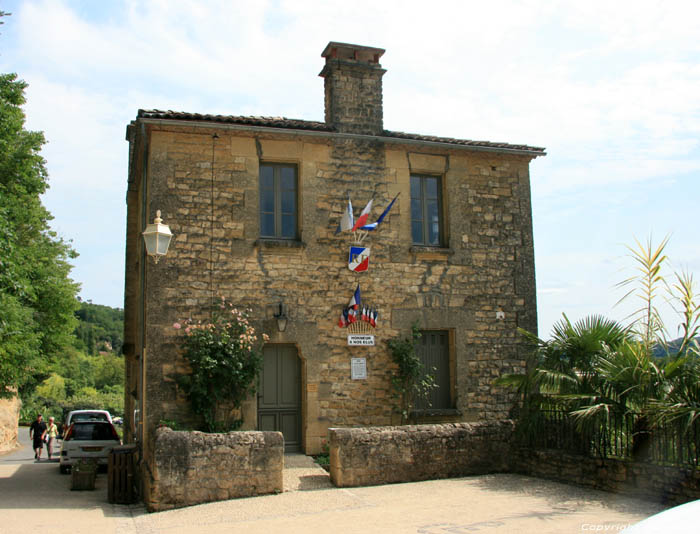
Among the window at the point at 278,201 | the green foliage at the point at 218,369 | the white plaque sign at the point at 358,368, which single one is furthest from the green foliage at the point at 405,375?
the window at the point at 278,201

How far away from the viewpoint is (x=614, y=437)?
838 centimetres

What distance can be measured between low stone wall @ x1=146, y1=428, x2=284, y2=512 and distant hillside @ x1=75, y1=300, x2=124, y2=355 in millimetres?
92098

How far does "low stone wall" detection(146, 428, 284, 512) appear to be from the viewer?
8.50 metres

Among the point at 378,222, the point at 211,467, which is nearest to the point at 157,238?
the point at 211,467

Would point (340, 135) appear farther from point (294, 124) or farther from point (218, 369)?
point (218, 369)

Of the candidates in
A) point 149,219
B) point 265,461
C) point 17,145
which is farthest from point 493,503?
point 17,145

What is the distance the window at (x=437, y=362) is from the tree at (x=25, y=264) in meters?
7.60

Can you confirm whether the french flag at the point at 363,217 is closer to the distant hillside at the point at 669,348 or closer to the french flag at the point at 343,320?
the french flag at the point at 343,320

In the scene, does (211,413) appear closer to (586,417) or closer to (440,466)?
(440,466)

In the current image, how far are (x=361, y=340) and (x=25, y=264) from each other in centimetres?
1043

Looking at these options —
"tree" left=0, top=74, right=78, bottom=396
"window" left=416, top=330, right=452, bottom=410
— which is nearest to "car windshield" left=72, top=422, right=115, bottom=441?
"tree" left=0, top=74, right=78, bottom=396

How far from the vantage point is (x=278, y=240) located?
1116cm

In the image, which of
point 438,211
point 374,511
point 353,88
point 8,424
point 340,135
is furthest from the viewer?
point 8,424

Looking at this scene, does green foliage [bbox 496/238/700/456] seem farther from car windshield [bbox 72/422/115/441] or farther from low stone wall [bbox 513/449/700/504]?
car windshield [bbox 72/422/115/441]
